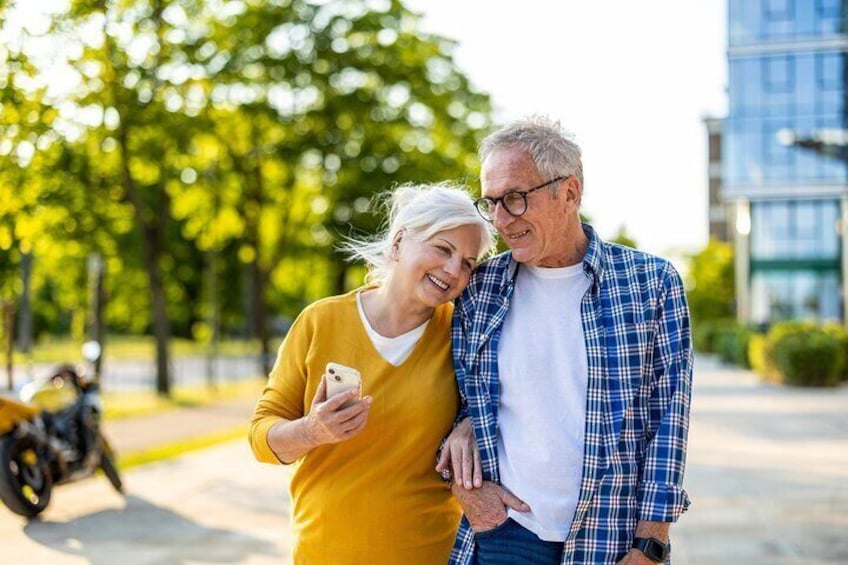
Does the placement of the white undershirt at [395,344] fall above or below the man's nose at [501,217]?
below

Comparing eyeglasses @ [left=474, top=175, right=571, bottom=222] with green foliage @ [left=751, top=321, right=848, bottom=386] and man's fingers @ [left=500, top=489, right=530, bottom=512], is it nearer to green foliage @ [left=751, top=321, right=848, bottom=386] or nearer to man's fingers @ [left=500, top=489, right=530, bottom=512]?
man's fingers @ [left=500, top=489, right=530, bottom=512]

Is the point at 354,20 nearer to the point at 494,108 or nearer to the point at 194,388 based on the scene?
the point at 494,108

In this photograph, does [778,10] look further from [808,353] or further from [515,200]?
[515,200]

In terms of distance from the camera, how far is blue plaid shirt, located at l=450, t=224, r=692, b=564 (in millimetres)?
3070

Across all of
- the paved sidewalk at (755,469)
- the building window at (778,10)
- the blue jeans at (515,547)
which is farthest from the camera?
the building window at (778,10)

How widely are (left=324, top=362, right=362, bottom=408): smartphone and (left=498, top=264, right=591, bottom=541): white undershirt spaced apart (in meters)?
0.41

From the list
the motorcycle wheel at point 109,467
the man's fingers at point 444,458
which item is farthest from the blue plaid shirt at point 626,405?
the motorcycle wheel at point 109,467

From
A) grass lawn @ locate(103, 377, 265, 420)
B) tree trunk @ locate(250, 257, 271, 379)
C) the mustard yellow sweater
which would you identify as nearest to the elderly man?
the mustard yellow sweater

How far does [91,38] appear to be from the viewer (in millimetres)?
20172

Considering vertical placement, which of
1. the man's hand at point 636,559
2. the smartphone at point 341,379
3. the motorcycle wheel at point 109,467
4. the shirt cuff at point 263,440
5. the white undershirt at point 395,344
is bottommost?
the motorcycle wheel at point 109,467

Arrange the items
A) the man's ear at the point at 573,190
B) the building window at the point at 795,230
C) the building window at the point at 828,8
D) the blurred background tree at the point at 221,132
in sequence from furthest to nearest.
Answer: the building window at the point at 795,230 < the building window at the point at 828,8 < the blurred background tree at the point at 221,132 < the man's ear at the point at 573,190

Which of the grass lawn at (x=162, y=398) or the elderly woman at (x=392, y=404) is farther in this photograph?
the grass lawn at (x=162, y=398)

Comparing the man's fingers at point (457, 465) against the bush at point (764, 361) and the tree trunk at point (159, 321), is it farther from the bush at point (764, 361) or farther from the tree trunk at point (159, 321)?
the bush at point (764, 361)

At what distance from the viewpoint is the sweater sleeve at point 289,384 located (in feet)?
11.0
